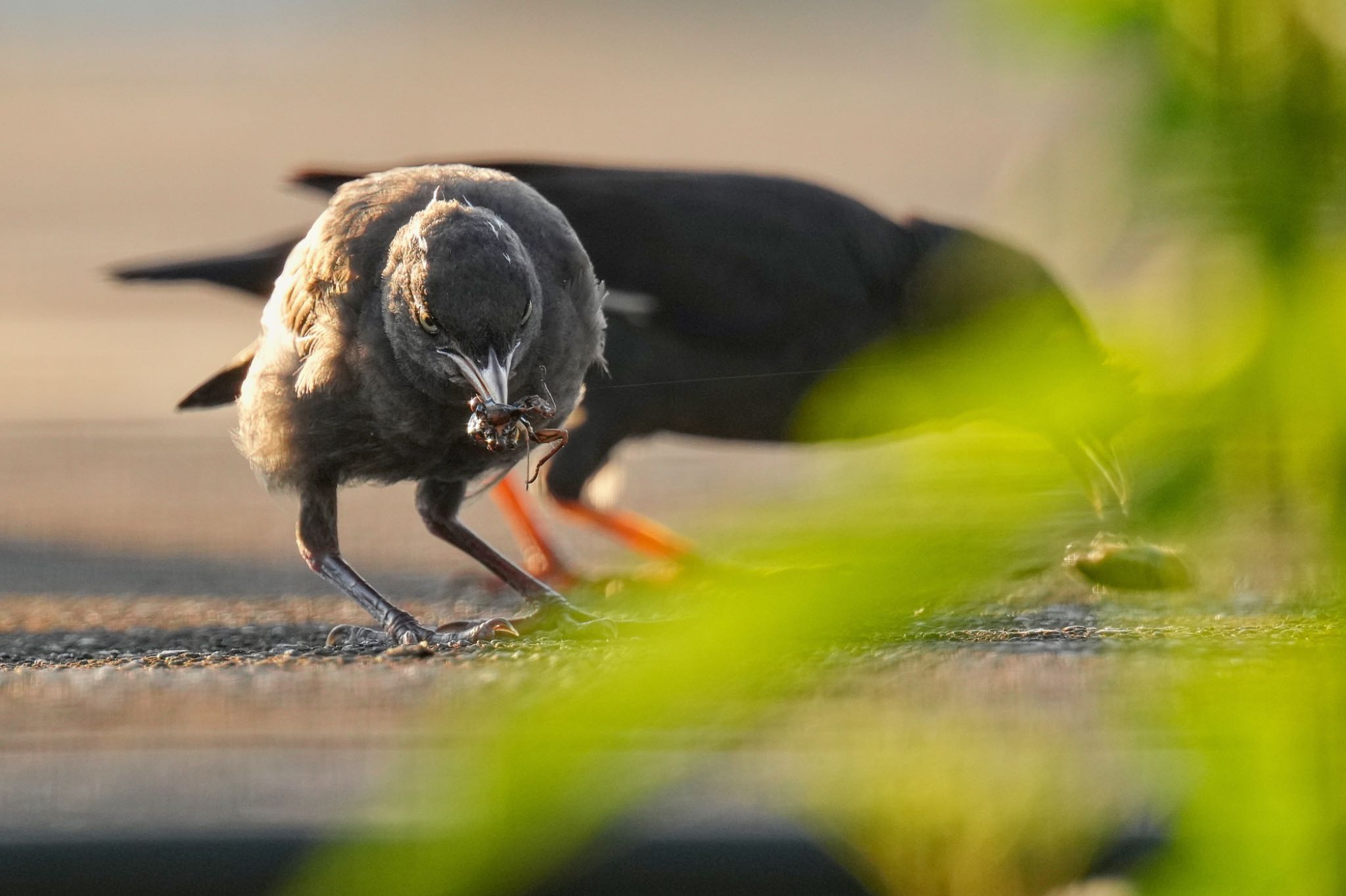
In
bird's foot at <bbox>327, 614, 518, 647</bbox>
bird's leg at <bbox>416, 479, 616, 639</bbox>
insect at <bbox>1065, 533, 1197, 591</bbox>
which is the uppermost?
insect at <bbox>1065, 533, 1197, 591</bbox>

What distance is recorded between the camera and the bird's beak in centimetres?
240

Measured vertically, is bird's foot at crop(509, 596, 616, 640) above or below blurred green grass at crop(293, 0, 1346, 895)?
below

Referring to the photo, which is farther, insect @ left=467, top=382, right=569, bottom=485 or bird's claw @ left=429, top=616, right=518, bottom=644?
bird's claw @ left=429, top=616, right=518, bottom=644

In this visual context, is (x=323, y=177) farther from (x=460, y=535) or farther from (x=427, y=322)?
(x=427, y=322)

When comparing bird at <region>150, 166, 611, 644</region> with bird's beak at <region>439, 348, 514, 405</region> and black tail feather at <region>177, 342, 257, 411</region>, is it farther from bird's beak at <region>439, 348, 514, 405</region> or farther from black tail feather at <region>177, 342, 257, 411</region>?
black tail feather at <region>177, 342, 257, 411</region>

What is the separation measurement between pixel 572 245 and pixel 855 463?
2389mm

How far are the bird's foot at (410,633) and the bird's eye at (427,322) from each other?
42 cm

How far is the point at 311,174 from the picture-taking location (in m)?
3.41

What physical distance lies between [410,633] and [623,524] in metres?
1.45

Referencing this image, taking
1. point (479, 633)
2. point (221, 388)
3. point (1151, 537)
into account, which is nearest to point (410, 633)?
point (479, 633)

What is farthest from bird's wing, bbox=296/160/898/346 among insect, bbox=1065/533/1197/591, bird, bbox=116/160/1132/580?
insect, bbox=1065/533/1197/591

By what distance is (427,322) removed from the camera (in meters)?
2.52

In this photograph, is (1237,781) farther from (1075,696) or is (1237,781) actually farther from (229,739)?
(229,739)

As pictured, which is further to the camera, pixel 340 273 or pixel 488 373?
pixel 340 273
